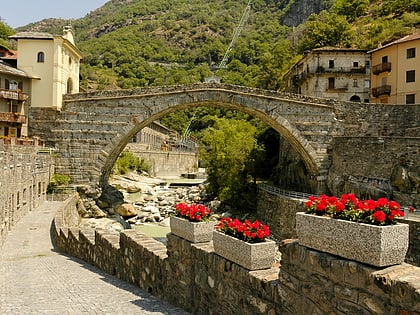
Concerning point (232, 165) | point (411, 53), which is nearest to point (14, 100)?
point (232, 165)

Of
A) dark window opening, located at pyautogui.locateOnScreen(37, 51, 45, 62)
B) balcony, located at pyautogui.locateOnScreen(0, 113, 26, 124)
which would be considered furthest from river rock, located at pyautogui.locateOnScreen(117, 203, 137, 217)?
dark window opening, located at pyautogui.locateOnScreen(37, 51, 45, 62)

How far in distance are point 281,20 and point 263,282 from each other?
13101 cm

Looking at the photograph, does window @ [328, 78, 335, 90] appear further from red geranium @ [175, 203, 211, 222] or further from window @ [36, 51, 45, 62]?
red geranium @ [175, 203, 211, 222]

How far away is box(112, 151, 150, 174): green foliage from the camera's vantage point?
47.1m

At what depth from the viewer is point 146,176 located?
2071 inches

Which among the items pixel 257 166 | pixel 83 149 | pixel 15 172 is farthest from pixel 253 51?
pixel 15 172

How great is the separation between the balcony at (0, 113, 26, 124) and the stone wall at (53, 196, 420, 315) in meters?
23.6

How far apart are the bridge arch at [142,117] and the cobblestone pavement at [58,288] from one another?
549 inches

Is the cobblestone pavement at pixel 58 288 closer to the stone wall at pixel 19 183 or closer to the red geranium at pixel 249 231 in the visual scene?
the stone wall at pixel 19 183

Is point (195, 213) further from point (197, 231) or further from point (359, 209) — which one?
point (359, 209)

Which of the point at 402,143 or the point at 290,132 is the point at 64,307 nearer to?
the point at 402,143

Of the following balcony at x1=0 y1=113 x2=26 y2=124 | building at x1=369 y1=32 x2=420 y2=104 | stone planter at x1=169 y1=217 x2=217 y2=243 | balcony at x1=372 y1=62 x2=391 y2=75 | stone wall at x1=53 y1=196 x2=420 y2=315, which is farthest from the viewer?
balcony at x1=372 y1=62 x2=391 y2=75

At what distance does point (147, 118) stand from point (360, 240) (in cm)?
2482

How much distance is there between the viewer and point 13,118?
29.2 m
